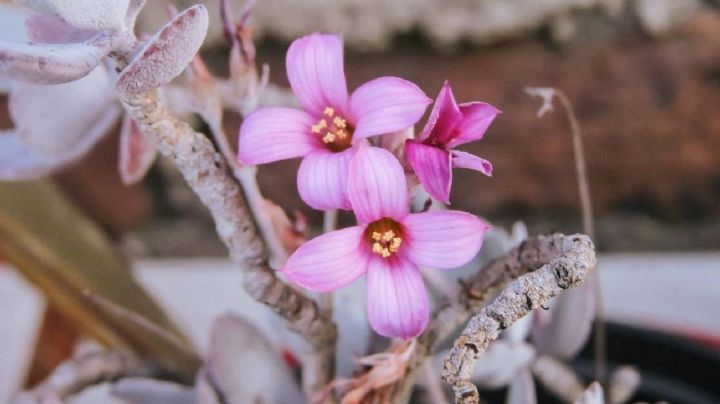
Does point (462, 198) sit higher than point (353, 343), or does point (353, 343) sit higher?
point (353, 343)

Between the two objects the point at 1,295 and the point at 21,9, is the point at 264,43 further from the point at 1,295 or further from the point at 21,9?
the point at 21,9

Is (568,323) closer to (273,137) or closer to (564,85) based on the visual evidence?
(273,137)

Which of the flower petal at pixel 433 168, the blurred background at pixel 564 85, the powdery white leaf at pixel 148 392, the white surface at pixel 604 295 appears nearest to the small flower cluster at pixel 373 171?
the flower petal at pixel 433 168

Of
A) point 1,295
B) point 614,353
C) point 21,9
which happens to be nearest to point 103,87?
point 21,9

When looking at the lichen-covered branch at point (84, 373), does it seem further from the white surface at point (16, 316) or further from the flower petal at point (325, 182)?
the white surface at point (16, 316)

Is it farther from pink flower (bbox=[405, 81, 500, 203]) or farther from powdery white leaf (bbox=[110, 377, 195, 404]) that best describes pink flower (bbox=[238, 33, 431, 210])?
powdery white leaf (bbox=[110, 377, 195, 404])

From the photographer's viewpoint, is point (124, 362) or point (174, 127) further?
point (124, 362)

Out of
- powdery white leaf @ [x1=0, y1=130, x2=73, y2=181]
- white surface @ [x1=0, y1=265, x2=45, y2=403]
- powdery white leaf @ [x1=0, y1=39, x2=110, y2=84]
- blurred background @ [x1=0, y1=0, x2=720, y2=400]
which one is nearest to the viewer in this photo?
powdery white leaf @ [x1=0, y1=39, x2=110, y2=84]

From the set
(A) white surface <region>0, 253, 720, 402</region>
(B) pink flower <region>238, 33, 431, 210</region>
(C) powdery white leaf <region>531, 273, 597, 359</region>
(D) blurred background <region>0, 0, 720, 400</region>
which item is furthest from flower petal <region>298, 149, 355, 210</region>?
(D) blurred background <region>0, 0, 720, 400</region>

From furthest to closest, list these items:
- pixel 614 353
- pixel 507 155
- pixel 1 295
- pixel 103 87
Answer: pixel 507 155 < pixel 1 295 < pixel 614 353 < pixel 103 87
